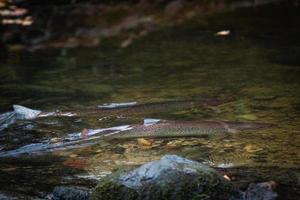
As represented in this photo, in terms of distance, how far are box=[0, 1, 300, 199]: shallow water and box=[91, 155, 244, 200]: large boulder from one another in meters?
0.58

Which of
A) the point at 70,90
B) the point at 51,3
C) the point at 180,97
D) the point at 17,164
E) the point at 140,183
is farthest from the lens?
the point at 51,3

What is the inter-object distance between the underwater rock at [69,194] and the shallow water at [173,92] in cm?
26

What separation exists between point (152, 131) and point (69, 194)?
6.45 ft

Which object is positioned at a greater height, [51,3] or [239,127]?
[51,3]

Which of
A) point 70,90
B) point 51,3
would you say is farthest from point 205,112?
point 51,3

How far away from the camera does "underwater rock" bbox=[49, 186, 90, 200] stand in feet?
16.4

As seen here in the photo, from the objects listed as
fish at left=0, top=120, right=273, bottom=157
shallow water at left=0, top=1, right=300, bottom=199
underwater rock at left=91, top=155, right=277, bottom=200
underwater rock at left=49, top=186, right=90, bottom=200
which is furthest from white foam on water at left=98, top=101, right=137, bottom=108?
underwater rock at left=91, top=155, right=277, bottom=200

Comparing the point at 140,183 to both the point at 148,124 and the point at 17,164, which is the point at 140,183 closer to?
the point at 17,164

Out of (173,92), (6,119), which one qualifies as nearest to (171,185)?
(6,119)

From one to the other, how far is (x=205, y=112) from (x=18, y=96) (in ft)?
9.18

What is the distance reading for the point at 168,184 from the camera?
475 centimetres

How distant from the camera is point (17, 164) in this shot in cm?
602

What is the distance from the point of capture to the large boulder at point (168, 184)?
474 cm

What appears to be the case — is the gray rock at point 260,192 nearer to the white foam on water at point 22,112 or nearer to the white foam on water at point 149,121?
the white foam on water at point 149,121
